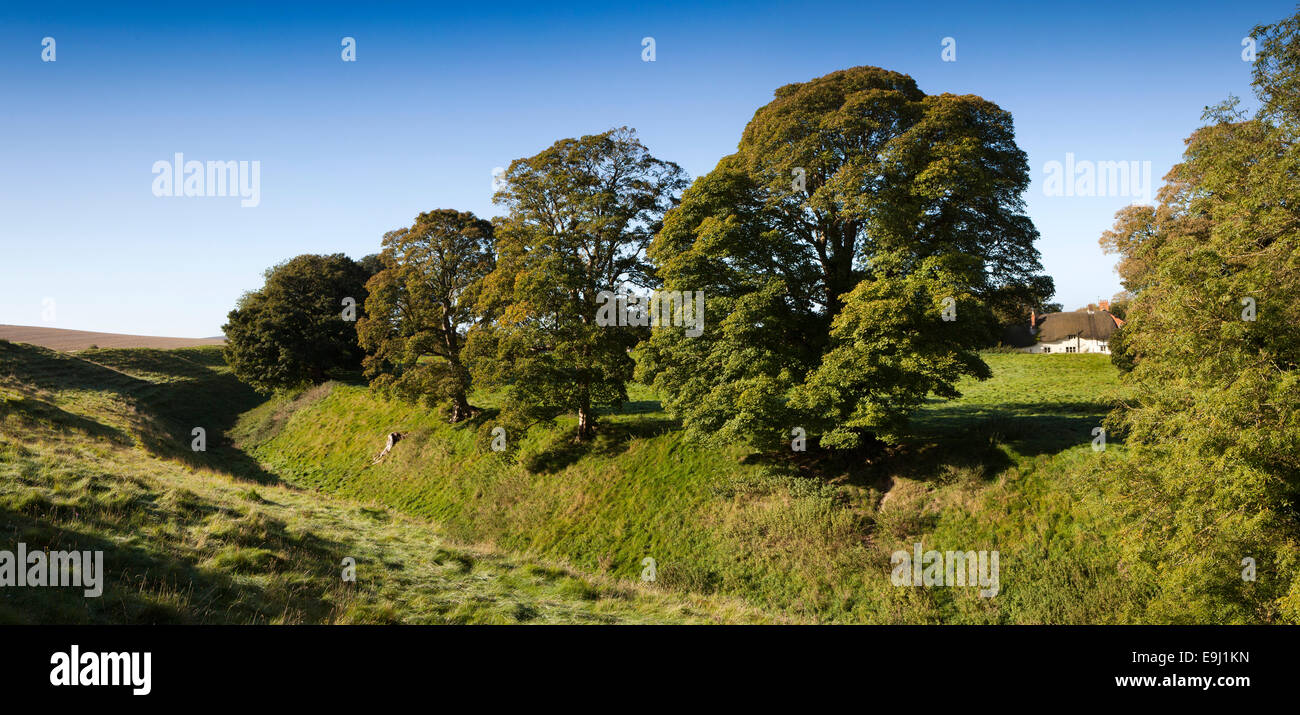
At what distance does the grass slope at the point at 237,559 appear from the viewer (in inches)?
344

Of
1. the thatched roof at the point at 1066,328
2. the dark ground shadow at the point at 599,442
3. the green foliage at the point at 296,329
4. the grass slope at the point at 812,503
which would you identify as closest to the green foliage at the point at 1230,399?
the grass slope at the point at 812,503

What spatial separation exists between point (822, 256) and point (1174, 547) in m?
14.3

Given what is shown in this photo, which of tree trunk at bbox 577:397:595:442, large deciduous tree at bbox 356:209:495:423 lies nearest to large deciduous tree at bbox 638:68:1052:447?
tree trunk at bbox 577:397:595:442

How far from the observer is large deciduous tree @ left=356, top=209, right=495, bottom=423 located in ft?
102

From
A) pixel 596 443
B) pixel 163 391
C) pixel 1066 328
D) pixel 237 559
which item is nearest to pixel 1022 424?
pixel 596 443

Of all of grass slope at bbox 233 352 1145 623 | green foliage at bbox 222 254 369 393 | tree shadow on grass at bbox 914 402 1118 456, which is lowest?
grass slope at bbox 233 352 1145 623

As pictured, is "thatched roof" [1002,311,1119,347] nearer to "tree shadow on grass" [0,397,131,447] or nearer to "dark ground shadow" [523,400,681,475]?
"dark ground shadow" [523,400,681,475]

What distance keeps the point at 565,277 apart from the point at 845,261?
12481 mm

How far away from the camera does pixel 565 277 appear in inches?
958

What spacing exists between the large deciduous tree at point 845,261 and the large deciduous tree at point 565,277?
3.46 meters

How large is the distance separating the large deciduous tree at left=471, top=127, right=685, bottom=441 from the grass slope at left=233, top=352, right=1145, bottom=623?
12.0ft
